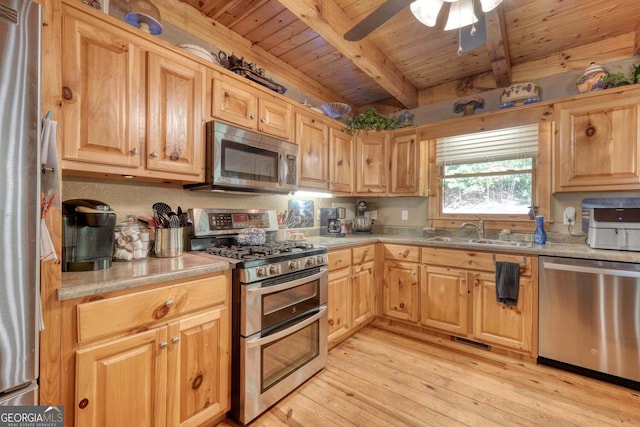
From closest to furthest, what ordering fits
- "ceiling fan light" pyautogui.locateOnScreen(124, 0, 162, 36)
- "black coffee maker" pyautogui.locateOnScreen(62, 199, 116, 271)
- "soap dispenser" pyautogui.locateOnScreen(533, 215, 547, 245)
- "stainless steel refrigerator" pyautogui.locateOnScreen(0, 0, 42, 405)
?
"stainless steel refrigerator" pyautogui.locateOnScreen(0, 0, 42, 405)
"black coffee maker" pyautogui.locateOnScreen(62, 199, 116, 271)
"ceiling fan light" pyautogui.locateOnScreen(124, 0, 162, 36)
"soap dispenser" pyautogui.locateOnScreen(533, 215, 547, 245)

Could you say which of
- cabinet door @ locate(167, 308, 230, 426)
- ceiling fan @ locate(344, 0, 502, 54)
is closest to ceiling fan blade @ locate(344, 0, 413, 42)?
ceiling fan @ locate(344, 0, 502, 54)

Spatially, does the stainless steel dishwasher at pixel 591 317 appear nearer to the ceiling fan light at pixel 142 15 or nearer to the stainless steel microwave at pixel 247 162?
the stainless steel microwave at pixel 247 162

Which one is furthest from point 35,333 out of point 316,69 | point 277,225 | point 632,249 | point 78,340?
point 632,249

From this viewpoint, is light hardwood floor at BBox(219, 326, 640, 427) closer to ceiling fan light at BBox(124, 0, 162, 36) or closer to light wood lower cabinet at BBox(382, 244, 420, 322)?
light wood lower cabinet at BBox(382, 244, 420, 322)

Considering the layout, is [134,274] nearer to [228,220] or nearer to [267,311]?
[267,311]

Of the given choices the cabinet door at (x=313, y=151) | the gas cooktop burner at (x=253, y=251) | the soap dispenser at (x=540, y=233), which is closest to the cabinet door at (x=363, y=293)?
the gas cooktop burner at (x=253, y=251)

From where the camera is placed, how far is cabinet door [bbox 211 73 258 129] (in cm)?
182

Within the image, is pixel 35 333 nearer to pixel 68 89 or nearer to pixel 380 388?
pixel 68 89

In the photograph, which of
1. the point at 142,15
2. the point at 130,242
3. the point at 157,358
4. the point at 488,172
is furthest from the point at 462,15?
the point at 157,358

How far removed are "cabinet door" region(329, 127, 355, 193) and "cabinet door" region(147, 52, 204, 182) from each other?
1.39 meters

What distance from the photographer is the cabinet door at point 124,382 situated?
3.49 feet

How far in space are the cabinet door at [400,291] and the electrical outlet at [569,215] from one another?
1392mm

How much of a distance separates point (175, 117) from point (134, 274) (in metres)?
0.93

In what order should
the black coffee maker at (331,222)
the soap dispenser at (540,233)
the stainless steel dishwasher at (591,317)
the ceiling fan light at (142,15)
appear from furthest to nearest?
the black coffee maker at (331,222), the soap dispenser at (540,233), the stainless steel dishwasher at (591,317), the ceiling fan light at (142,15)
